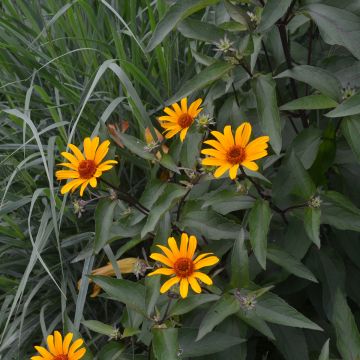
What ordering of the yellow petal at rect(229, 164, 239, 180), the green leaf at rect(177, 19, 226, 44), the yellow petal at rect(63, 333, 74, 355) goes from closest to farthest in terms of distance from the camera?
the yellow petal at rect(229, 164, 239, 180) → the yellow petal at rect(63, 333, 74, 355) → the green leaf at rect(177, 19, 226, 44)

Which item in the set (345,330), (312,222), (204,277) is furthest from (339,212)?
(204,277)

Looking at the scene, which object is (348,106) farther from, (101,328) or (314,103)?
(101,328)

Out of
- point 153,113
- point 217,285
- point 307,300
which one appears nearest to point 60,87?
point 153,113

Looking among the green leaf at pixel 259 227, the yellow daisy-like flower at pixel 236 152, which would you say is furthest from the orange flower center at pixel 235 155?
the green leaf at pixel 259 227

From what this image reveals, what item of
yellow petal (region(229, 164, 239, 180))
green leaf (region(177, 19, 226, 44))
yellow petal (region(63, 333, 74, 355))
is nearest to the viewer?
yellow petal (region(229, 164, 239, 180))

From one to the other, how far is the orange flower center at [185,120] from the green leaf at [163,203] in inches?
5.0

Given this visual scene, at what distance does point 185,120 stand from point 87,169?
22 centimetres

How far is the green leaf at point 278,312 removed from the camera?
92 centimetres

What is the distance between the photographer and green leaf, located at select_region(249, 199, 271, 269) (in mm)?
922

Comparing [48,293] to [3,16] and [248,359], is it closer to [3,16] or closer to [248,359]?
[248,359]

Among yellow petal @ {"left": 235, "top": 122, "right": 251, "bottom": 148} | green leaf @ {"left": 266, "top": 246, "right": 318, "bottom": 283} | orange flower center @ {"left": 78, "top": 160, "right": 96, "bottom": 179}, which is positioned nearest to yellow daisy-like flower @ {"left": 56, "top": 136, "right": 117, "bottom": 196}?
orange flower center @ {"left": 78, "top": 160, "right": 96, "bottom": 179}

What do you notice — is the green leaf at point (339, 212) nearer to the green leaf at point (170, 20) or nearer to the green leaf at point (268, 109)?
the green leaf at point (268, 109)

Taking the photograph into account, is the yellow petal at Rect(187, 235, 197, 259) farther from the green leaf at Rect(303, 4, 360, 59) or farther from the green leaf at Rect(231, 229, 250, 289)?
the green leaf at Rect(303, 4, 360, 59)

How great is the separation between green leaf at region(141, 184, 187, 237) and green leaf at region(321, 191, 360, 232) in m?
0.24
